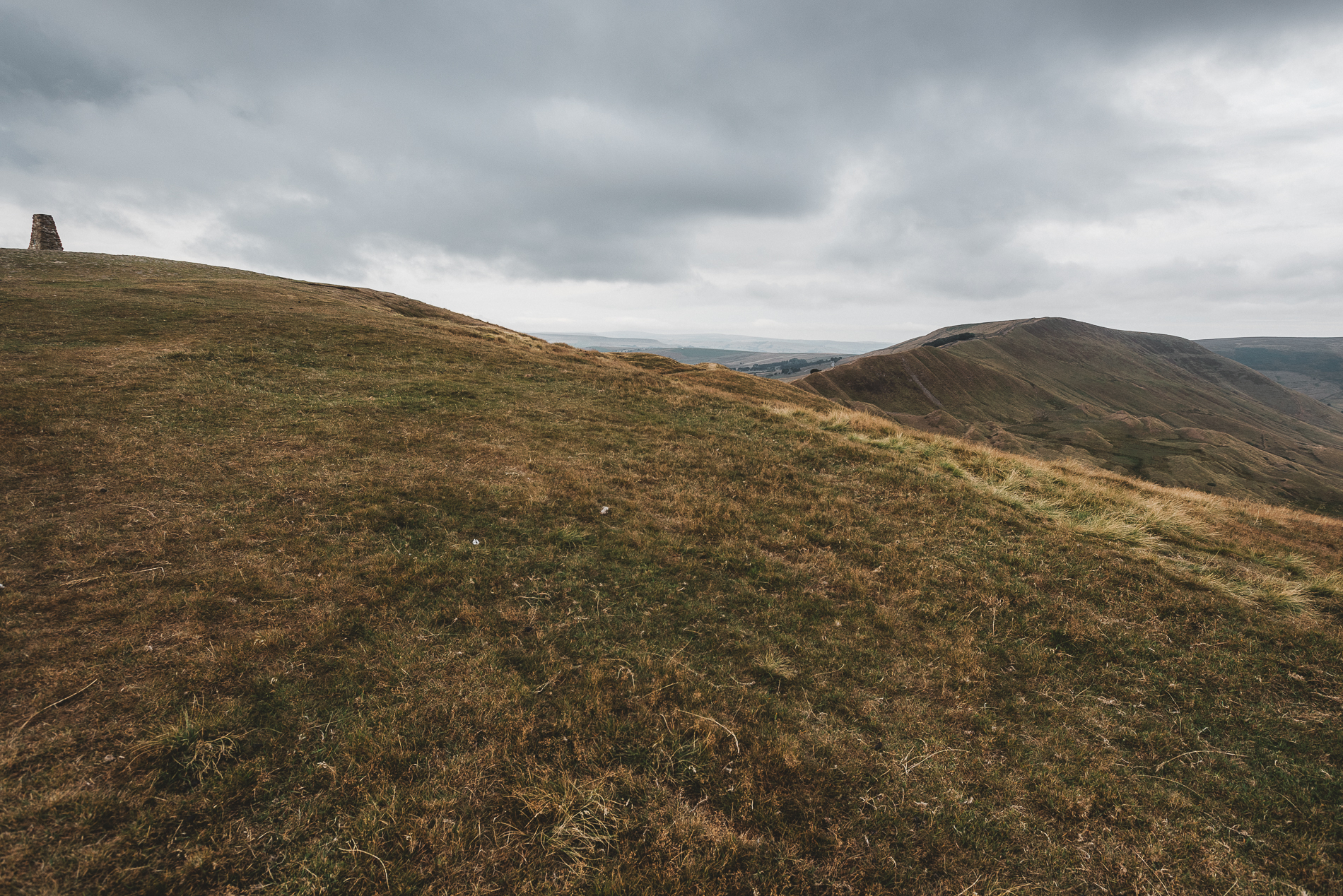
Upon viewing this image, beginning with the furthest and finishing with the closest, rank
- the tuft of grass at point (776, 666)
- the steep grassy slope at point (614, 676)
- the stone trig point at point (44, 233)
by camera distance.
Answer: the stone trig point at point (44, 233), the tuft of grass at point (776, 666), the steep grassy slope at point (614, 676)

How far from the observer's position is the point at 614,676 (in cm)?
702

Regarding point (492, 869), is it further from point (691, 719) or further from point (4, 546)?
point (4, 546)

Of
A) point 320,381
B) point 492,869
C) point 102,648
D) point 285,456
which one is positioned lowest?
point 492,869

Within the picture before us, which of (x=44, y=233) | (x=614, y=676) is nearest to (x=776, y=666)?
(x=614, y=676)

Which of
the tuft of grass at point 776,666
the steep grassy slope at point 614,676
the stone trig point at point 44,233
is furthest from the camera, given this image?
the stone trig point at point 44,233

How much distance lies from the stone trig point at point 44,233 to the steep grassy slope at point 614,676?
194 ft

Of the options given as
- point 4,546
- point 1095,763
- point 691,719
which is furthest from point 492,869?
point 4,546

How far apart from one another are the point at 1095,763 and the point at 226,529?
14.4 meters

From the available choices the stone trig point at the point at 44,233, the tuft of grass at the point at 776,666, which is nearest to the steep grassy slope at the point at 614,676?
the tuft of grass at the point at 776,666

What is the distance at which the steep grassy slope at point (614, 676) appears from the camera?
189 inches

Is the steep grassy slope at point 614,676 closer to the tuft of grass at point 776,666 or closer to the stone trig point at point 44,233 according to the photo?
the tuft of grass at point 776,666

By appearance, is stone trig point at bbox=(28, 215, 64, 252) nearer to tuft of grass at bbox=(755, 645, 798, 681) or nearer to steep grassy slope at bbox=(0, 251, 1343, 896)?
steep grassy slope at bbox=(0, 251, 1343, 896)

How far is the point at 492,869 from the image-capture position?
4.55 meters

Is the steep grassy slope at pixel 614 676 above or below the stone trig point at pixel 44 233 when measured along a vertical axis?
below
